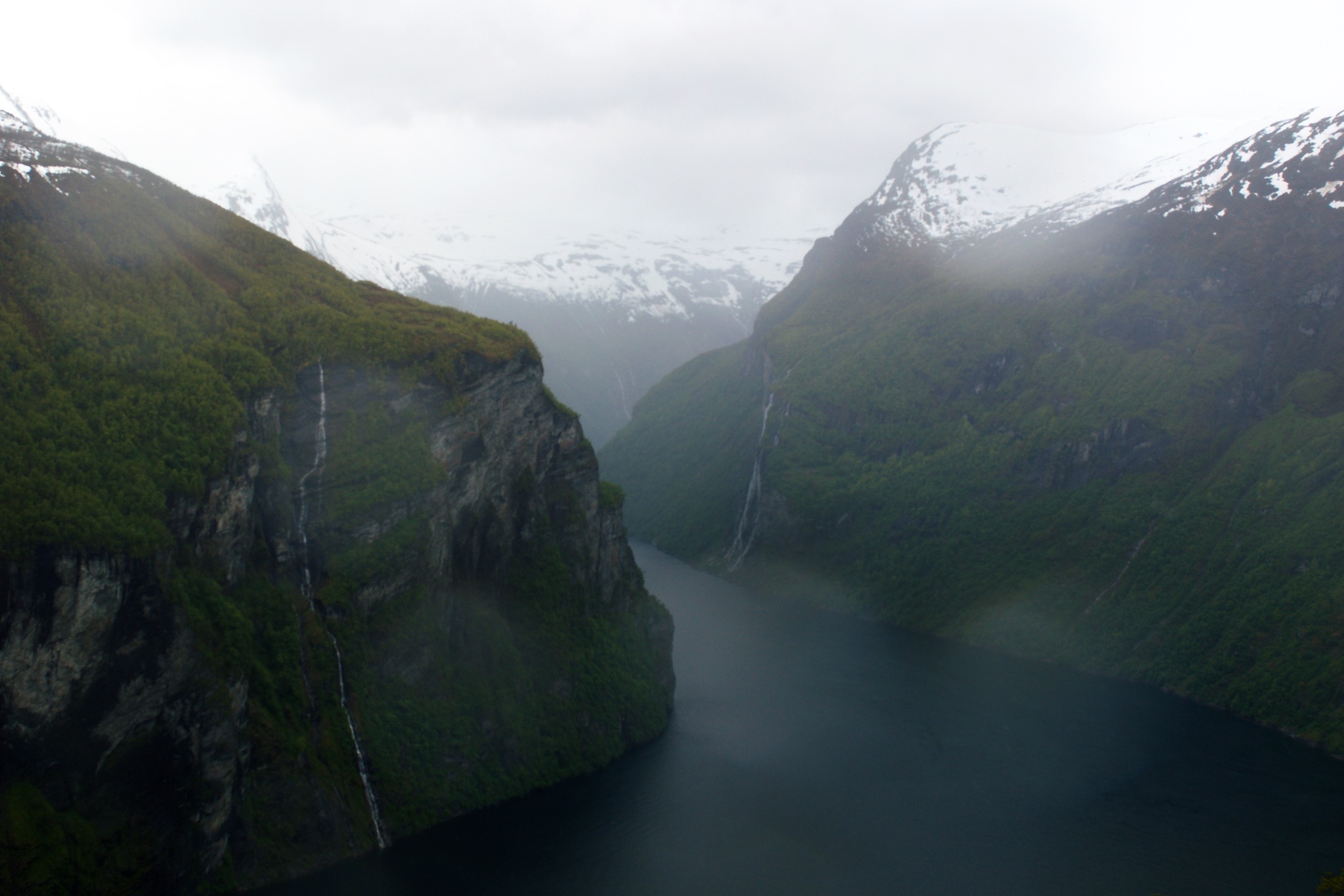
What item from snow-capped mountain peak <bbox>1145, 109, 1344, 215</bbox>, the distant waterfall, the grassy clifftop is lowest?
the distant waterfall

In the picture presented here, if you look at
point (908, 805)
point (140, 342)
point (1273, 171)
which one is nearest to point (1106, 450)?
point (1273, 171)

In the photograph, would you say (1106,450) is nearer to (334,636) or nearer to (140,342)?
(334,636)

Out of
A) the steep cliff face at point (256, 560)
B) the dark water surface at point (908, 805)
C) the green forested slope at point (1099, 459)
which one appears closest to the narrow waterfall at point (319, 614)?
the steep cliff face at point (256, 560)

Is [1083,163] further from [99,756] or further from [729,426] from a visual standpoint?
[99,756]

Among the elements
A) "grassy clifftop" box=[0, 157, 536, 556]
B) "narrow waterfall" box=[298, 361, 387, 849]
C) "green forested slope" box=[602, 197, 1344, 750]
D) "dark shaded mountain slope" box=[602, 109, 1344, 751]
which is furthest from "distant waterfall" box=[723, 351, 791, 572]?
"narrow waterfall" box=[298, 361, 387, 849]

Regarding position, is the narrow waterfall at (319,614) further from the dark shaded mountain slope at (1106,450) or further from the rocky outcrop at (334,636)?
the dark shaded mountain slope at (1106,450)

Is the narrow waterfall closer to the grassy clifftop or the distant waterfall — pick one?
the grassy clifftop
